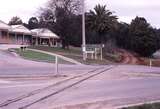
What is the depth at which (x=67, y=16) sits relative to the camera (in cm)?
7431

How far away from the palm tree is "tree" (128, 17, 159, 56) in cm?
1124

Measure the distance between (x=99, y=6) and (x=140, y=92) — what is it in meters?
70.9

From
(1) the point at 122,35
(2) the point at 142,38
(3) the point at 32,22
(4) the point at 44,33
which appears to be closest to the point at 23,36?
(4) the point at 44,33

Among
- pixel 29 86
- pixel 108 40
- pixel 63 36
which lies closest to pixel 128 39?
pixel 108 40

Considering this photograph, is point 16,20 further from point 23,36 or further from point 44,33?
point 23,36

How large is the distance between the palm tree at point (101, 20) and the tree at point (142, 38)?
36.9 feet

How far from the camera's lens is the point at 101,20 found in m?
87.1

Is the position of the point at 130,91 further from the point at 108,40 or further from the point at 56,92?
the point at 108,40

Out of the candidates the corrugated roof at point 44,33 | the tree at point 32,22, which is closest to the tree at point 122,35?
the corrugated roof at point 44,33

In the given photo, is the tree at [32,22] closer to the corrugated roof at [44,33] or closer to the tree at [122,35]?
the tree at [122,35]

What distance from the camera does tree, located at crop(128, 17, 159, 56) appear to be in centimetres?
9725

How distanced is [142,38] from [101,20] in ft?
45.9

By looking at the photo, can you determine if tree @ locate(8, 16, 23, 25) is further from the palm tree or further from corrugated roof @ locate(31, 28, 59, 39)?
the palm tree

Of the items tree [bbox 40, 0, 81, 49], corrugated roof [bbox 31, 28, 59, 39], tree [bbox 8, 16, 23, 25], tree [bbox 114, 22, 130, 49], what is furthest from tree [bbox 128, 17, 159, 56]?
tree [bbox 8, 16, 23, 25]
